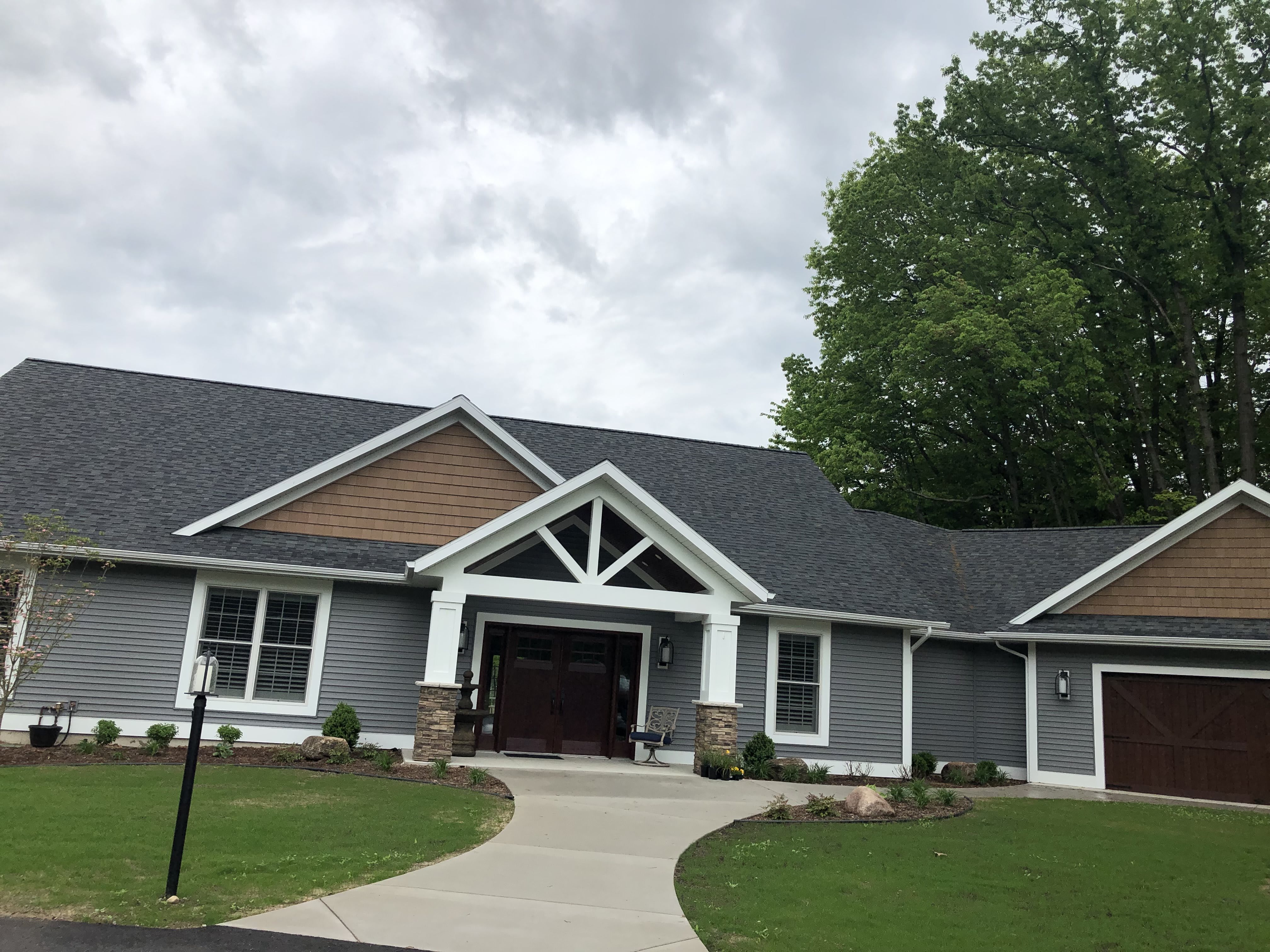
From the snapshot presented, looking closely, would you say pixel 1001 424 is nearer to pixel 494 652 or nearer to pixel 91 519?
pixel 494 652

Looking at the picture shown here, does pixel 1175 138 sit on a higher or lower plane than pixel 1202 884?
higher

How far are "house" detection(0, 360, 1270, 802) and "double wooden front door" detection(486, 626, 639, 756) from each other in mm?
43

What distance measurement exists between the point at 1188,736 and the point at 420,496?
13.3m

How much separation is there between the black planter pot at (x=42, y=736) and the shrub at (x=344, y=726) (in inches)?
135

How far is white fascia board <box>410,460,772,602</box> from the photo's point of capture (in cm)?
1367

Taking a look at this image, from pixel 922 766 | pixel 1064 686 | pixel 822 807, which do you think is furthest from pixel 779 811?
pixel 1064 686

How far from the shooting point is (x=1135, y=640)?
1605 cm

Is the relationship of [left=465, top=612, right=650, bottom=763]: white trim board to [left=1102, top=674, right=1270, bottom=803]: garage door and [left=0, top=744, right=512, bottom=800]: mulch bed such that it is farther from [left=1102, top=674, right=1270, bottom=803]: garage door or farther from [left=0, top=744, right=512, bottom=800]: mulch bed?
[left=1102, top=674, right=1270, bottom=803]: garage door

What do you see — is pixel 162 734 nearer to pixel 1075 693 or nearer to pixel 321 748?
pixel 321 748

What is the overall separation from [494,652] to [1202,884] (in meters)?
10.4

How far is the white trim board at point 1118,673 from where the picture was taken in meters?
15.8

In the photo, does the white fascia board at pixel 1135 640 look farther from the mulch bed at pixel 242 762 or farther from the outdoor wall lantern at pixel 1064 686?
the mulch bed at pixel 242 762

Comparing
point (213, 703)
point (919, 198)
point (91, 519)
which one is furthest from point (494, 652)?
point (919, 198)

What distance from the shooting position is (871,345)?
105ft
